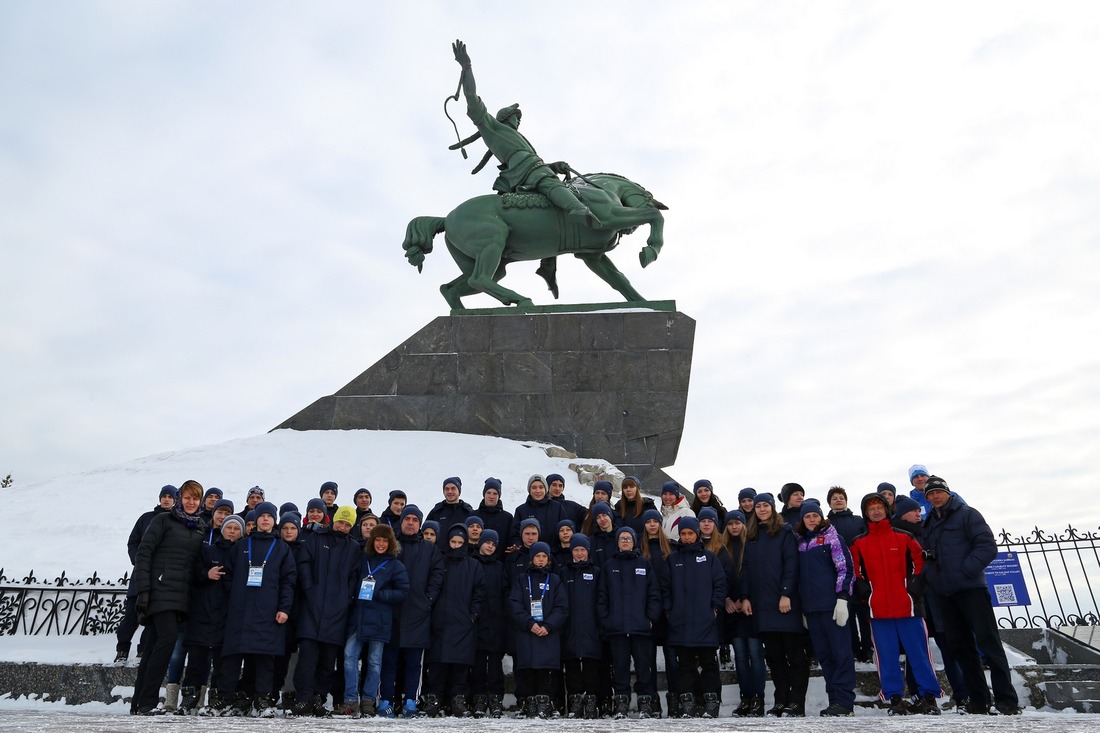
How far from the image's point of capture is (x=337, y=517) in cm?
738

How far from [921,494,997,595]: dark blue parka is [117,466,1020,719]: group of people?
0.01 metres

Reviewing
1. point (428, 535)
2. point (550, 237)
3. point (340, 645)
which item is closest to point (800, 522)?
point (428, 535)

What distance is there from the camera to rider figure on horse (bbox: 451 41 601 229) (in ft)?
49.0

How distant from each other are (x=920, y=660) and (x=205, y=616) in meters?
5.05

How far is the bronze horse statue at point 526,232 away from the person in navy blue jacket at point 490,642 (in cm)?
854

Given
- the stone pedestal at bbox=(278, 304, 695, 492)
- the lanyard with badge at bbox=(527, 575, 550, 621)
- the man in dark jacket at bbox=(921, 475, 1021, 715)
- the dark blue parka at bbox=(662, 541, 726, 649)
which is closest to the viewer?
the man in dark jacket at bbox=(921, 475, 1021, 715)

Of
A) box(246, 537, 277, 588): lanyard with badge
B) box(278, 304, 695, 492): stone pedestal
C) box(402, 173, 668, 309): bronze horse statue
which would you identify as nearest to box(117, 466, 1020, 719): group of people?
box(246, 537, 277, 588): lanyard with badge

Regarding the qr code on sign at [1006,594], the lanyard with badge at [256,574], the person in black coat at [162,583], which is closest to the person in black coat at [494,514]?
the lanyard with badge at [256,574]

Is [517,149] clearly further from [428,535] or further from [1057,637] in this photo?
[1057,637]

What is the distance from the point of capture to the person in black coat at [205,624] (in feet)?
20.5

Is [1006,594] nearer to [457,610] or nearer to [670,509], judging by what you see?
[670,509]

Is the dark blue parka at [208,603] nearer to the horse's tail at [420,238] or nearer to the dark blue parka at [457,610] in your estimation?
the dark blue parka at [457,610]

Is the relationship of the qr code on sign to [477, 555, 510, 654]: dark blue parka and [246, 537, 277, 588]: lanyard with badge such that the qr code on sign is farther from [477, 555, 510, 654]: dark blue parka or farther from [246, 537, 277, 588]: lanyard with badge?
[246, 537, 277, 588]: lanyard with badge

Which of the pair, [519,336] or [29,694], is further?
[519,336]
